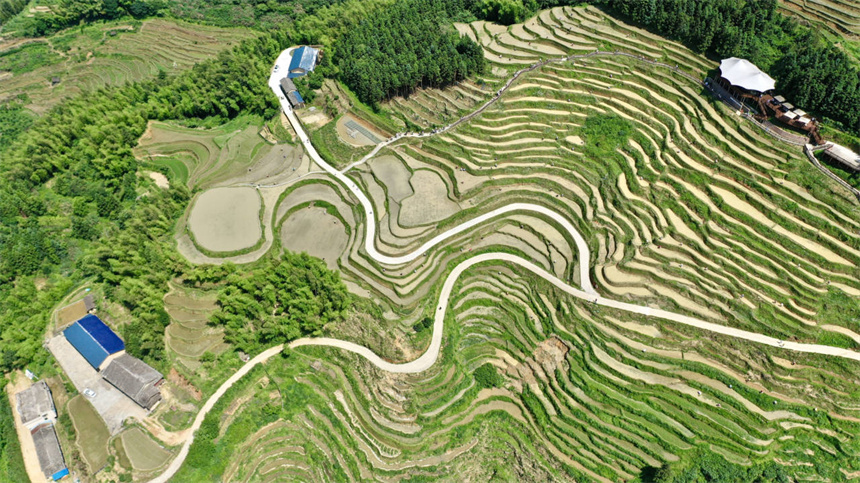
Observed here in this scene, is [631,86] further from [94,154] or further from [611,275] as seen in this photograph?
[94,154]

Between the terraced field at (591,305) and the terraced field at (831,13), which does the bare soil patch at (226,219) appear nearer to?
the terraced field at (591,305)

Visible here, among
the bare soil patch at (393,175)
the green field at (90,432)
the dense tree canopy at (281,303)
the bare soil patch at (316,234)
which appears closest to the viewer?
the green field at (90,432)

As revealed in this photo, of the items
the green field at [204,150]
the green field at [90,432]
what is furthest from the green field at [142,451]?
the green field at [204,150]

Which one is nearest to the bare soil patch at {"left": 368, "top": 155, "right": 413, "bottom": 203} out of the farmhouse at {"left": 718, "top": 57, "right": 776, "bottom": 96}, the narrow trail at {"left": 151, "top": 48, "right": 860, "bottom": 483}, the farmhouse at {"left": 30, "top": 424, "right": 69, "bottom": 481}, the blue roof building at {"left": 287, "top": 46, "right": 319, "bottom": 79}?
the narrow trail at {"left": 151, "top": 48, "right": 860, "bottom": 483}

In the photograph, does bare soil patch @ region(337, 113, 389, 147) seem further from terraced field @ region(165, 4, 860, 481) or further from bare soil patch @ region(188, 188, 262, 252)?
bare soil patch @ region(188, 188, 262, 252)

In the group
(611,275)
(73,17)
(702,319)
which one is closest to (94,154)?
(73,17)

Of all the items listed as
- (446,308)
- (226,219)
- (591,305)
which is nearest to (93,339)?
(226,219)

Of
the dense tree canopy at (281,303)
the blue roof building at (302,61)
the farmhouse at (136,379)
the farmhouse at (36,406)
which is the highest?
the blue roof building at (302,61)
